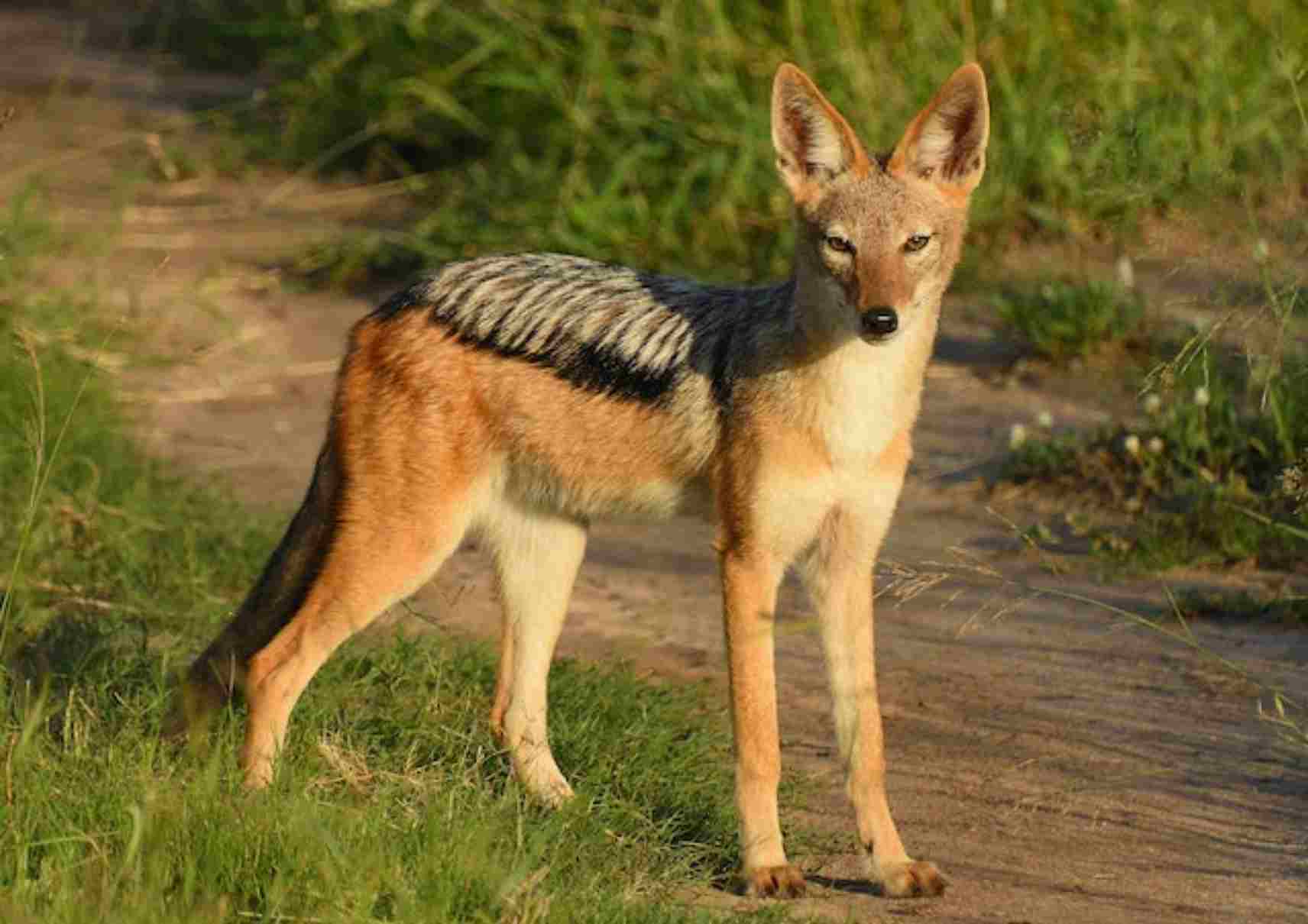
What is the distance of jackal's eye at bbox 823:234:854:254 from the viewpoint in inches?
190

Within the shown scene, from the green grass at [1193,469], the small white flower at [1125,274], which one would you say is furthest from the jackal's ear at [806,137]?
the small white flower at [1125,274]

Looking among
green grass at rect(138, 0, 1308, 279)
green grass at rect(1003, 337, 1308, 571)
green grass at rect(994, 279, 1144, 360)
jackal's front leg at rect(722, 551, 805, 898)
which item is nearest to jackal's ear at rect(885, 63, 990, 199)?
jackal's front leg at rect(722, 551, 805, 898)

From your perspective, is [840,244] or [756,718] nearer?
[756,718]

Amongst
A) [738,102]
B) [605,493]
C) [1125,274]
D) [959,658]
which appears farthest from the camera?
[738,102]

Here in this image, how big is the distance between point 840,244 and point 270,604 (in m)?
1.61

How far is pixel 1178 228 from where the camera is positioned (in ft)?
26.7

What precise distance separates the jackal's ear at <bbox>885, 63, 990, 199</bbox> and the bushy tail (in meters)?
1.51

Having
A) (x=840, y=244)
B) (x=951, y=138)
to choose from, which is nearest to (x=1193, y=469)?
(x=951, y=138)

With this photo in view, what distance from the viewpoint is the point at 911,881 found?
15.3 ft

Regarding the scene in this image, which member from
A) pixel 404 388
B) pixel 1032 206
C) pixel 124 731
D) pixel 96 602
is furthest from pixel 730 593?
pixel 1032 206

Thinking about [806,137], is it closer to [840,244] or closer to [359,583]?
[840,244]

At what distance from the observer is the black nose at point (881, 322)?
4617mm

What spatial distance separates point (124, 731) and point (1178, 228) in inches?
187

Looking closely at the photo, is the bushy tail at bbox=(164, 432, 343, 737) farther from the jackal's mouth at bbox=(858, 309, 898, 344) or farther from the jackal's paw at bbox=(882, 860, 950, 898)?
the jackal's paw at bbox=(882, 860, 950, 898)
